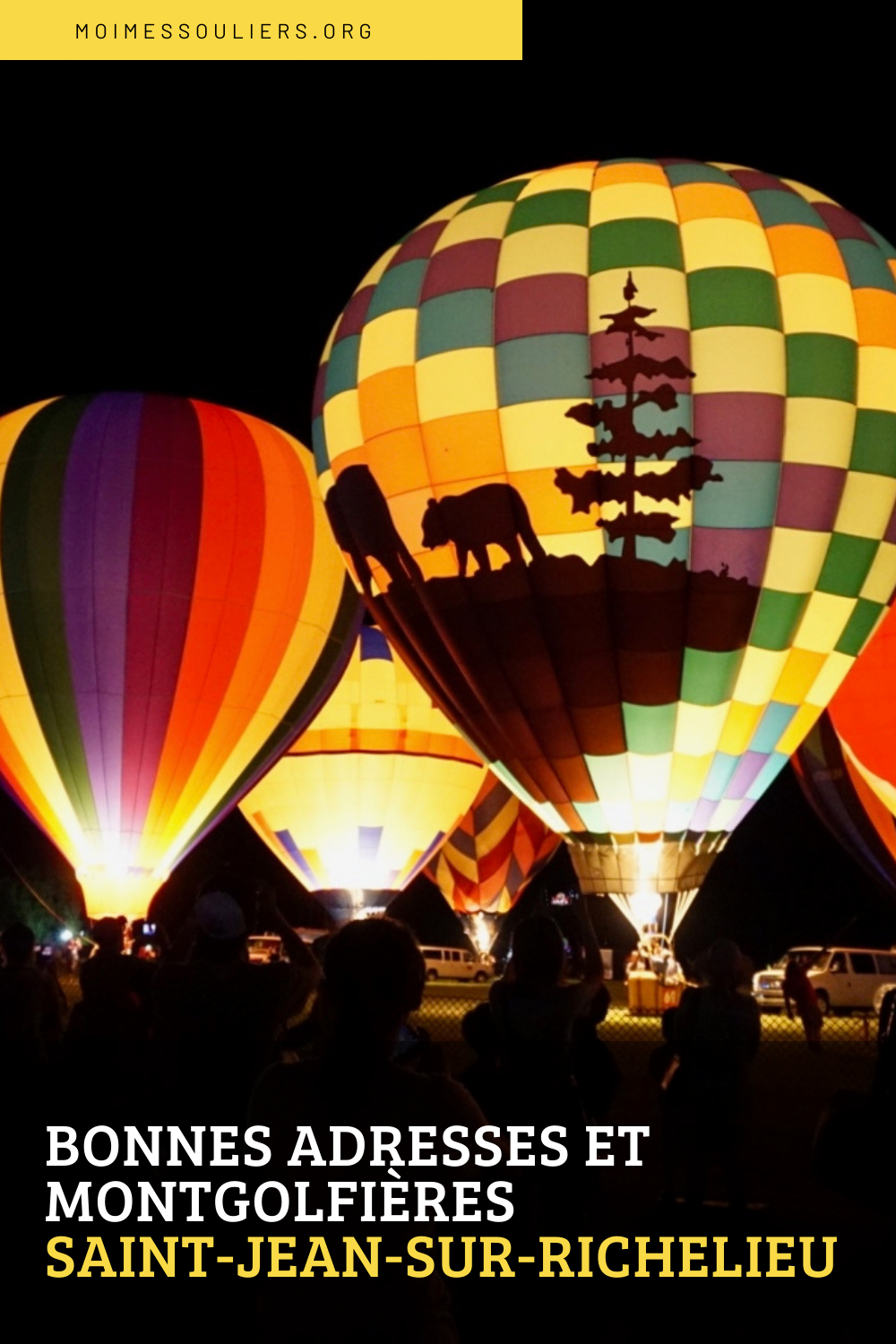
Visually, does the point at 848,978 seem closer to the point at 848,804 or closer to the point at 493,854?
the point at 848,804

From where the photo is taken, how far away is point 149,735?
15.2 meters

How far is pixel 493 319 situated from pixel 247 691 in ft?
18.0

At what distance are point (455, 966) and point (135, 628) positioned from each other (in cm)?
1490

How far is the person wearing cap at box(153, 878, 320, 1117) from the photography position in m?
3.42

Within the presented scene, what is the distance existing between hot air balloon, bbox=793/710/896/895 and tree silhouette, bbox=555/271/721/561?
8914 millimetres

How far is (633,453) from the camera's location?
37.1ft

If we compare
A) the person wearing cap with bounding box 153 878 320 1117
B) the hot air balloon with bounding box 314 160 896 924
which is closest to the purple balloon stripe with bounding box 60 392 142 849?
the hot air balloon with bounding box 314 160 896 924

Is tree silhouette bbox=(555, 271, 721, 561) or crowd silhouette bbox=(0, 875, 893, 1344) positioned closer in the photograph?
crowd silhouette bbox=(0, 875, 893, 1344)

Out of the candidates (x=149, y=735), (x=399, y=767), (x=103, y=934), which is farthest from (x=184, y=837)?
(x=103, y=934)

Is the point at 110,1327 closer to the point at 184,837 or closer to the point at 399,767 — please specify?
the point at 184,837

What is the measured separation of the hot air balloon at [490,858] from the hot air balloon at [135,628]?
42.7 feet

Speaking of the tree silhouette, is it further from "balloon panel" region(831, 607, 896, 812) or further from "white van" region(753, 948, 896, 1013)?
"white van" region(753, 948, 896, 1013)

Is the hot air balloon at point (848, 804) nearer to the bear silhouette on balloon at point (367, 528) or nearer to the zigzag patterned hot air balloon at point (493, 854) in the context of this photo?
the zigzag patterned hot air balloon at point (493, 854)

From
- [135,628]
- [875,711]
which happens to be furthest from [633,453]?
[875,711]
